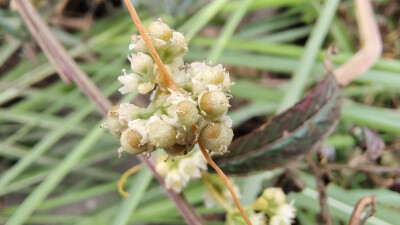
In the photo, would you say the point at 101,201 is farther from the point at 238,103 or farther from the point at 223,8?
the point at 223,8

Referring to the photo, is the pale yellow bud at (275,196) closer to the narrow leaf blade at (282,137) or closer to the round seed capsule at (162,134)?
the narrow leaf blade at (282,137)

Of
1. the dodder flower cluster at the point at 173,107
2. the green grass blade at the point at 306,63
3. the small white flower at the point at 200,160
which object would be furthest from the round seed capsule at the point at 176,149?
the green grass blade at the point at 306,63

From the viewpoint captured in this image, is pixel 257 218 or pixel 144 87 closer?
pixel 144 87

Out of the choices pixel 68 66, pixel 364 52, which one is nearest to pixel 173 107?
pixel 68 66

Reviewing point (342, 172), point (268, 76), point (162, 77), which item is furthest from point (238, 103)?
point (162, 77)

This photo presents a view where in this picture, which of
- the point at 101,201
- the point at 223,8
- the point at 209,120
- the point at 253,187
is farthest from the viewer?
the point at 101,201

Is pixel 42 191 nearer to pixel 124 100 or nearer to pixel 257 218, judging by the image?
pixel 124 100
